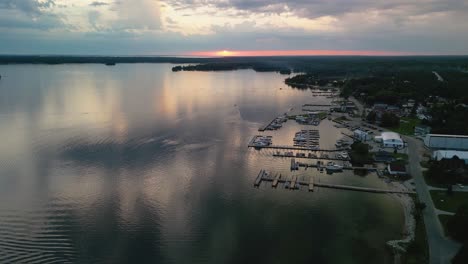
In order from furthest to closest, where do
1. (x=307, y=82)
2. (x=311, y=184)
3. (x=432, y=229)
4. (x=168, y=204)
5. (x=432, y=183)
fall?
(x=307, y=82)
(x=311, y=184)
(x=432, y=183)
(x=168, y=204)
(x=432, y=229)

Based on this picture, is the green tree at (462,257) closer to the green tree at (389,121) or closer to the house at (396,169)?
the house at (396,169)

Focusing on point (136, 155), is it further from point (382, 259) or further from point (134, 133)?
point (382, 259)

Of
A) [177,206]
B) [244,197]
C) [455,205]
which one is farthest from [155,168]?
[455,205]

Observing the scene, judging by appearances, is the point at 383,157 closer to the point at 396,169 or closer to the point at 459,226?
the point at 396,169

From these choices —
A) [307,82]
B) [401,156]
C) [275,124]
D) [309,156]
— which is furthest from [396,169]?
[307,82]

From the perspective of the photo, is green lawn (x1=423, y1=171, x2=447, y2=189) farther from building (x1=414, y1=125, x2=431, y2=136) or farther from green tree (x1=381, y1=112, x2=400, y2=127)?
green tree (x1=381, y1=112, x2=400, y2=127)

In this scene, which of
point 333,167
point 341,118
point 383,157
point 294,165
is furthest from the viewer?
point 341,118

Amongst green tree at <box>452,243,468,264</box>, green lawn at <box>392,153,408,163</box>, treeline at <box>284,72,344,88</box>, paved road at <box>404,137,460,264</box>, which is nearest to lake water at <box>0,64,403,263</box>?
paved road at <box>404,137,460,264</box>

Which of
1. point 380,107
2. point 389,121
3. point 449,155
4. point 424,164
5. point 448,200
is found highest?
point 380,107
